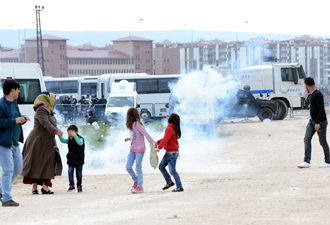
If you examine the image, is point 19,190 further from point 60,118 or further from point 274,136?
point 60,118

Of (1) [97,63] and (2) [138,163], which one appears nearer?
(2) [138,163]

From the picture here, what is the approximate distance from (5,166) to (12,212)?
30.2 inches

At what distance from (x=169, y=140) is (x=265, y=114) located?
24.6 m

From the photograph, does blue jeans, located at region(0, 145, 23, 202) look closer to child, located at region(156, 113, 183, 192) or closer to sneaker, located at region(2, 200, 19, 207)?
sneaker, located at region(2, 200, 19, 207)

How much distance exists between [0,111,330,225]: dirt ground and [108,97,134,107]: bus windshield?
814 inches

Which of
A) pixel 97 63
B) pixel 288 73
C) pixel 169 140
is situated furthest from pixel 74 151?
pixel 97 63

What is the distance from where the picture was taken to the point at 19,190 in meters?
12.3

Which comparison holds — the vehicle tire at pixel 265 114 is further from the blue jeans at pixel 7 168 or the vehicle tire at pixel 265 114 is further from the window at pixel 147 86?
the blue jeans at pixel 7 168

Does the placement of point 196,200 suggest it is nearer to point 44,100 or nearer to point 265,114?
point 44,100

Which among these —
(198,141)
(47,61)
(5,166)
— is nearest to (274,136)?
(198,141)

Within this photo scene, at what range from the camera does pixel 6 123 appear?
9094mm

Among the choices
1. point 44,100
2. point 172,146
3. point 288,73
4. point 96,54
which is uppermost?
point 96,54

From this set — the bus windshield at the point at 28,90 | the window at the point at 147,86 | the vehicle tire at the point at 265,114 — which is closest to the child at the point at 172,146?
the bus windshield at the point at 28,90

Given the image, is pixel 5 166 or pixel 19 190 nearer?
pixel 5 166
